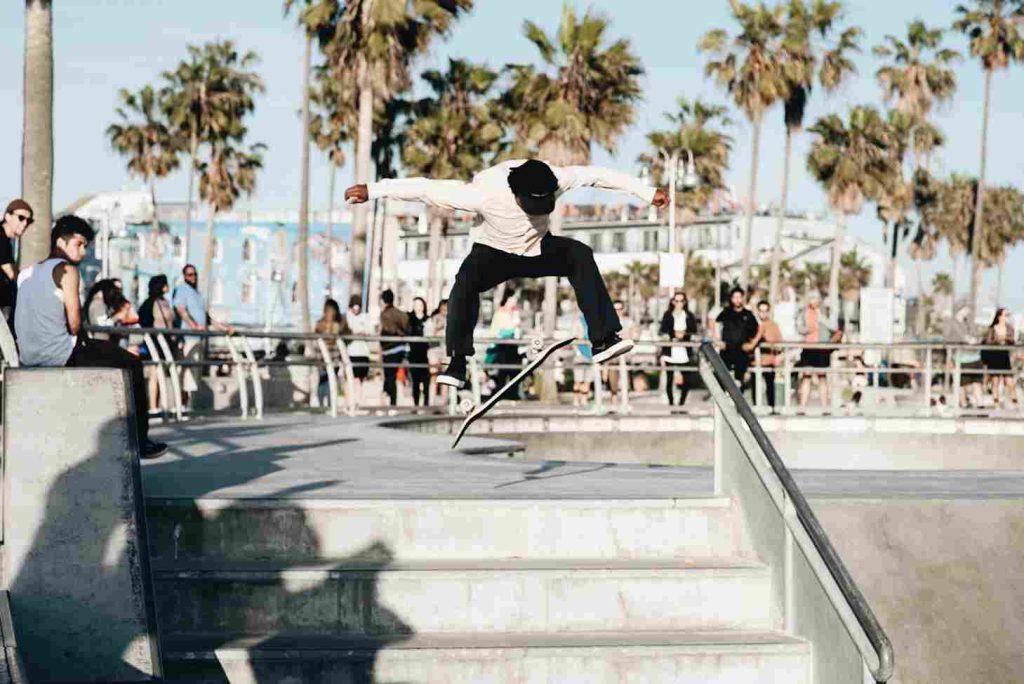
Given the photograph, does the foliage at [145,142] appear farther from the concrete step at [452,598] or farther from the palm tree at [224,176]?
the concrete step at [452,598]

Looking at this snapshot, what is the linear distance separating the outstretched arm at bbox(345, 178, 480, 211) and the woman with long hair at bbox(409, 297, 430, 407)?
1191 centimetres

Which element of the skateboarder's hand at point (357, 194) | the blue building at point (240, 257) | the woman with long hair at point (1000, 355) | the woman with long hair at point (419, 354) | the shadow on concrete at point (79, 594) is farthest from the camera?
the blue building at point (240, 257)

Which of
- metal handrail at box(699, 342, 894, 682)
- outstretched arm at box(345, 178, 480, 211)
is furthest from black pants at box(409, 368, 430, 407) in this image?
metal handrail at box(699, 342, 894, 682)

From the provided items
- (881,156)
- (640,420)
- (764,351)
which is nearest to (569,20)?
(764,351)

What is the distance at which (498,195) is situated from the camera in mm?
8586

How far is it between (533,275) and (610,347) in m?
0.94

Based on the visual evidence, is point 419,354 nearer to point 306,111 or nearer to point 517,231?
point 517,231

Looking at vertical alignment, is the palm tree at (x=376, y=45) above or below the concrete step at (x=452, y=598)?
above

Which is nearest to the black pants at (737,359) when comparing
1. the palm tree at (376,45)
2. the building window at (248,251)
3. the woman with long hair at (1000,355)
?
the woman with long hair at (1000,355)

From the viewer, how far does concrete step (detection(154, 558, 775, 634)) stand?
7.21 m

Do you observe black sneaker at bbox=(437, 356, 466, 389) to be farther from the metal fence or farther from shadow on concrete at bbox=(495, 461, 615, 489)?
the metal fence

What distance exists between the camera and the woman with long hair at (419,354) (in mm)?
20875

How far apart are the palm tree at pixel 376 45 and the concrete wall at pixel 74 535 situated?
97.7 ft

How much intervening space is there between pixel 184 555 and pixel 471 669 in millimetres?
1816
